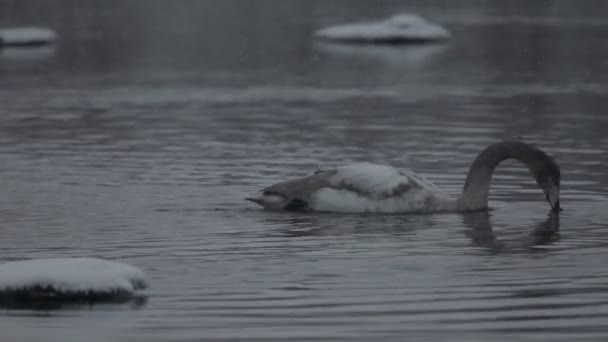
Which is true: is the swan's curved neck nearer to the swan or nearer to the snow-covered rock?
the swan

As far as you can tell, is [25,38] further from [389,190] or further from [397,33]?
[389,190]

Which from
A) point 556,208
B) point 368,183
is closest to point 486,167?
point 556,208

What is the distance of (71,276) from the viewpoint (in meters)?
10.6

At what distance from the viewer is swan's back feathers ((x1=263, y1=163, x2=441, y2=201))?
1509 cm

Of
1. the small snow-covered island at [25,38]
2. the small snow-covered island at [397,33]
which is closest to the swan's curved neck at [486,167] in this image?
the small snow-covered island at [25,38]

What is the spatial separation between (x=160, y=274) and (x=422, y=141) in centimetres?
1005

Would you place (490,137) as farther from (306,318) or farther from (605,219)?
(306,318)

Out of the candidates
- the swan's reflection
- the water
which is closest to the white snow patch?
the water

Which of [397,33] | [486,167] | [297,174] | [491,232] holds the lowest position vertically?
[491,232]

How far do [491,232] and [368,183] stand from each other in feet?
4.52

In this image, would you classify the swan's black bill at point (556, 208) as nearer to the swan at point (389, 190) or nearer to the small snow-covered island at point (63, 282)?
the swan at point (389, 190)

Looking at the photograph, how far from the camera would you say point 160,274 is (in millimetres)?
11852

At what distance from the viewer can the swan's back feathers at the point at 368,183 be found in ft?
49.5

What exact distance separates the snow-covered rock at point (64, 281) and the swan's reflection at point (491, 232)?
3.66 metres
